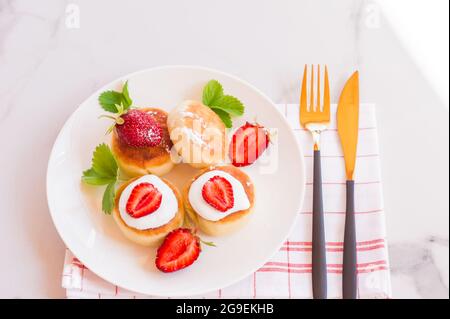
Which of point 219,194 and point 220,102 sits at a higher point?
point 220,102

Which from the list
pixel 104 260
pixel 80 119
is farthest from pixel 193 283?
pixel 80 119

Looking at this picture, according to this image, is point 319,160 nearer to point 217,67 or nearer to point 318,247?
point 318,247

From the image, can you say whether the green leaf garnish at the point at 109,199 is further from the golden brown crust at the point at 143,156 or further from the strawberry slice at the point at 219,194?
the strawberry slice at the point at 219,194

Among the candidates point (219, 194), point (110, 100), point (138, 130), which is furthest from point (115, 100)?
point (219, 194)

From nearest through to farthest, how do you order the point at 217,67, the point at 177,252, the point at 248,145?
1. the point at 177,252
2. the point at 248,145
3. the point at 217,67

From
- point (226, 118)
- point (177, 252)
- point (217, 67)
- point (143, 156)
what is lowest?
point (177, 252)

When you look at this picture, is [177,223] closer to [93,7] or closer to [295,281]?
[295,281]
